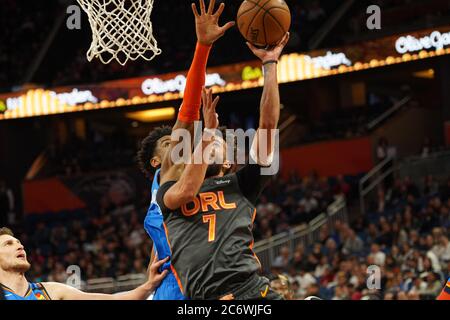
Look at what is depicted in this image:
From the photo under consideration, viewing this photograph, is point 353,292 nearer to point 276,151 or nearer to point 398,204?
point 398,204

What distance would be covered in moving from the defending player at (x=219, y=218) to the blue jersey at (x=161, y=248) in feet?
0.78

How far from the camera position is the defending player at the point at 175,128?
4.19 meters

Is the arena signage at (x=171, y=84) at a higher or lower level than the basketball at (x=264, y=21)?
higher

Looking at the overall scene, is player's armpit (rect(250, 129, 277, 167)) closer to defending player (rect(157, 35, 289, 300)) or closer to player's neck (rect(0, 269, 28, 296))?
defending player (rect(157, 35, 289, 300))

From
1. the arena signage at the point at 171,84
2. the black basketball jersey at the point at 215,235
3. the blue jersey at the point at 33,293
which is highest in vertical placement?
the arena signage at the point at 171,84

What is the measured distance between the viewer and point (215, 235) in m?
4.23

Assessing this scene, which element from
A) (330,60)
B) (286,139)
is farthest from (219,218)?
(286,139)

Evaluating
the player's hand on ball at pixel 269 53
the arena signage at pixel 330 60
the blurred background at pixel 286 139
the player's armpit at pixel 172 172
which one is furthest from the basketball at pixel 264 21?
the arena signage at pixel 330 60

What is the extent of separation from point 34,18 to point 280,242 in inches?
428

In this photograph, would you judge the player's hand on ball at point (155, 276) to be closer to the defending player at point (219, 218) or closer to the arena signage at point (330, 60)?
the defending player at point (219, 218)

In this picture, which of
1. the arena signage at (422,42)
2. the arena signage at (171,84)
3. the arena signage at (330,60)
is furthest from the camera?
the arena signage at (171,84)

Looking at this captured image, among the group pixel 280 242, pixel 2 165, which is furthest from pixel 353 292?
pixel 2 165

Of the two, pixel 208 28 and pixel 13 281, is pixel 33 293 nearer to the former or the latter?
pixel 13 281

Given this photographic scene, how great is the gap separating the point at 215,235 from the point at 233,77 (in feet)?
48.1
